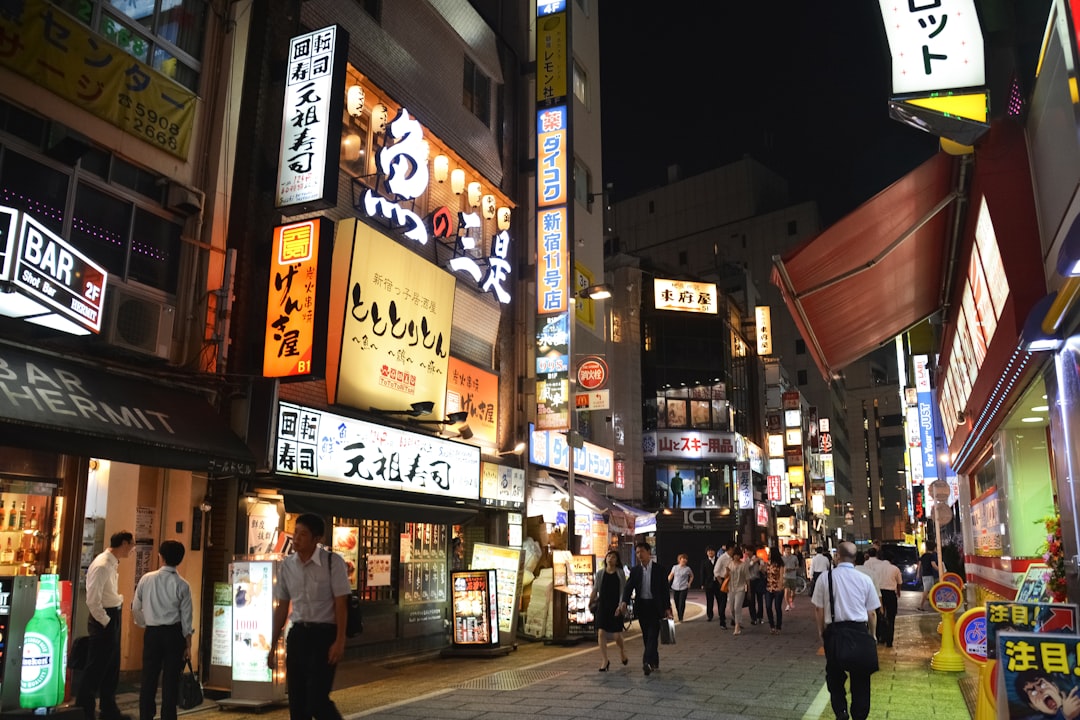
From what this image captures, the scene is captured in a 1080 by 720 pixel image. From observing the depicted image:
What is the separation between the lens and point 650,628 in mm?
12398

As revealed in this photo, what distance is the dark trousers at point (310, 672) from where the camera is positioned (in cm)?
634

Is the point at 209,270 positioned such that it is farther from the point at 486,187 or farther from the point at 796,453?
the point at 796,453

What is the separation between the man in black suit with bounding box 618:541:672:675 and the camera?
1238 cm

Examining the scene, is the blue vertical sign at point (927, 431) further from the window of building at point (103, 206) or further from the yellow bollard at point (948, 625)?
the window of building at point (103, 206)

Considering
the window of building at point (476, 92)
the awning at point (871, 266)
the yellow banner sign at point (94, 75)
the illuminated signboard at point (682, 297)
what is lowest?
the awning at point (871, 266)

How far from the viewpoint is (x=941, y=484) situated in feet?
68.9

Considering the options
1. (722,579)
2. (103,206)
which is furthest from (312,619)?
(722,579)

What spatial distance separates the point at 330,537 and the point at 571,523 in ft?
19.3

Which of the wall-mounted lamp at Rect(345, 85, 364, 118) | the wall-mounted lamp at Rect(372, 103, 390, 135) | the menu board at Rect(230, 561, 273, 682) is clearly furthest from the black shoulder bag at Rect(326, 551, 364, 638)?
the wall-mounted lamp at Rect(372, 103, 390, 135)

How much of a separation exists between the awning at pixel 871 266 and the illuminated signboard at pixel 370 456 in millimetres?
6903

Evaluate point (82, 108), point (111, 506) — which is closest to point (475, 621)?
point (111, 506)

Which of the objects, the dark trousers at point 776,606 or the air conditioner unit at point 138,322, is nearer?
the air conditioner unit at point 138,322

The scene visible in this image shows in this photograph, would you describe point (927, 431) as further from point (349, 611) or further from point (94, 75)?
point (94, 75)

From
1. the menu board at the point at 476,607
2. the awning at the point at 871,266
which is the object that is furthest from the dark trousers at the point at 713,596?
the awning at the point at 871,266
